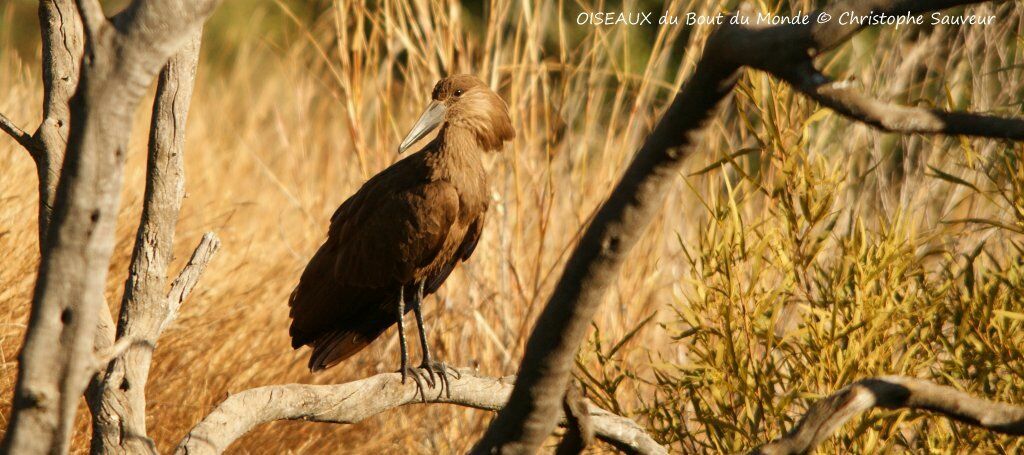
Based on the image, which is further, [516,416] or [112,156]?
[516,416]

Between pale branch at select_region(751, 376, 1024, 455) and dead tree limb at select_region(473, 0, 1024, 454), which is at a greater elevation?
dead tree limb at select_region(473, 0, 1024, 454)

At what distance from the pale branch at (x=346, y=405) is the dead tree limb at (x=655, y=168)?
1.07ft

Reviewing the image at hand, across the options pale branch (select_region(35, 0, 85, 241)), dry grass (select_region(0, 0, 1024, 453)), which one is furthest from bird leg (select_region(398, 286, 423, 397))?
pale branch (select_region(35, 0, 85, 241))

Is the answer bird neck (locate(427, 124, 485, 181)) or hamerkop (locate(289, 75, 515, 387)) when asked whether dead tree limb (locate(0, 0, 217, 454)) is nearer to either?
hamerkop (locate(289, 75, 515, 387))

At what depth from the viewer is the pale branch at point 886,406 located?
63.7 inches

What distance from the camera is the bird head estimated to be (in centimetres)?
354

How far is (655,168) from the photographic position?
141 centimetres

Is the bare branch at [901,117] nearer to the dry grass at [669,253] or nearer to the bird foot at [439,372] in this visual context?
the dry grass at [669,253]

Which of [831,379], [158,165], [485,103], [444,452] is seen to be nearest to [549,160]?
[485,103]

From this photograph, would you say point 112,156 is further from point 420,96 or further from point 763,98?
point 420,96

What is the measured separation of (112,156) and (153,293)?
804 mm

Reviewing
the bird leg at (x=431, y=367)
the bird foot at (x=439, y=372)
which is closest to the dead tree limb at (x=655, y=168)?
the bird leg at (x=431, y=367)

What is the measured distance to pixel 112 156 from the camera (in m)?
1.35

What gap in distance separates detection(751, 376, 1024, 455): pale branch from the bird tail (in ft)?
6.65
